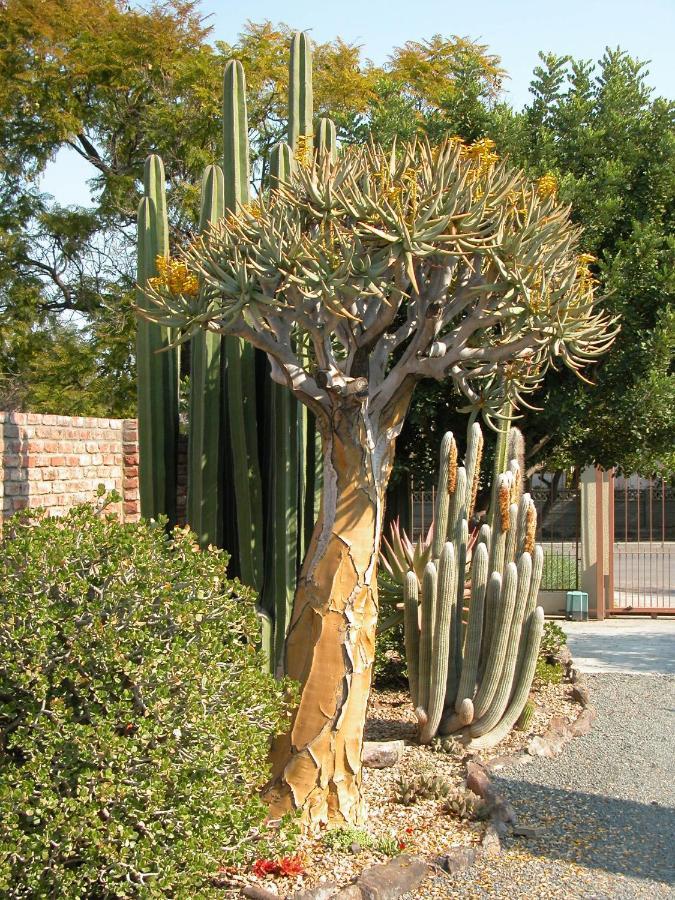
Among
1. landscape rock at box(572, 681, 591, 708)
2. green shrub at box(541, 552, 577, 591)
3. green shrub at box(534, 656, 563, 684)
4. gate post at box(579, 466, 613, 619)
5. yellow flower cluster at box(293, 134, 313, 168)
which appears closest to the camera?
yellow flower cluster at box(293, 134, 313, 168)

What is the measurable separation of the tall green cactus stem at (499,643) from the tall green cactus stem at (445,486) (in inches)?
21.8

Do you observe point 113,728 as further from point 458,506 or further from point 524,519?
point 524,519

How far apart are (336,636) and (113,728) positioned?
1276 millimetres

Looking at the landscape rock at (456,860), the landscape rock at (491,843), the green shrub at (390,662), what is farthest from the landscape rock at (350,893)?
the green shrub at (390,662)

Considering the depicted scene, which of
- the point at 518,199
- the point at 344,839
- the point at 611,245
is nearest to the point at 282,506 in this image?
the point at 344,839

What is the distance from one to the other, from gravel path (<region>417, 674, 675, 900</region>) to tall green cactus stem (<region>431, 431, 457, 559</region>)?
142cm

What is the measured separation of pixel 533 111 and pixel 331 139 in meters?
4.48

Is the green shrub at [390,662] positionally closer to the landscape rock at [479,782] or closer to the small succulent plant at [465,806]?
the landscape rock at [479,782]

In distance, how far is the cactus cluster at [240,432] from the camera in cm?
571

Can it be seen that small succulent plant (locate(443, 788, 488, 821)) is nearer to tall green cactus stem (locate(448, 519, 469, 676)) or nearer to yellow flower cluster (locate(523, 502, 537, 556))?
tall green cactus stem (locate(448, 519, 469, 676))

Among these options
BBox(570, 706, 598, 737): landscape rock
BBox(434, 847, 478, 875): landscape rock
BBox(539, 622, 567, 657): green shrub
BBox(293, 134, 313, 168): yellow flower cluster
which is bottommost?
BBox(570, 706, 598, 737): landscape rock

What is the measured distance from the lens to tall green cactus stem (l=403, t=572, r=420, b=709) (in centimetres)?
580

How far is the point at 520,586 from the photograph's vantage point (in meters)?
5.81

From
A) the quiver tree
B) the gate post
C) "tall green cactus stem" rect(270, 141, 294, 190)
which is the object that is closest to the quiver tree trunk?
the quiver tree
